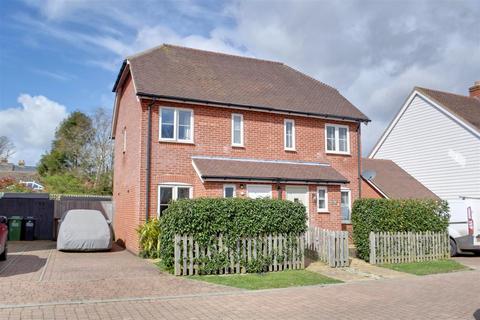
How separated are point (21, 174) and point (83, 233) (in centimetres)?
5288

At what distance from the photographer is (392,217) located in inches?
591

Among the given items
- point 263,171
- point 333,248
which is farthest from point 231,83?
point 333,248

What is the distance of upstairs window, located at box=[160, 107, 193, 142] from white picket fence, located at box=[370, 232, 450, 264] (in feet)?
25.5

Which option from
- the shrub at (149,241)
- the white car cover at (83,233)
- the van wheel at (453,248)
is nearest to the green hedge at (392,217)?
the van wheel at (453,248)

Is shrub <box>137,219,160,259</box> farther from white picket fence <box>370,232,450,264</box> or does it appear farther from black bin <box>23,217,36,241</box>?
black bin <box>23,217,36,241</box>

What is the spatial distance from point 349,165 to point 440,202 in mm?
5477

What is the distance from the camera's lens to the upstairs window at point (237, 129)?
61.8 ft

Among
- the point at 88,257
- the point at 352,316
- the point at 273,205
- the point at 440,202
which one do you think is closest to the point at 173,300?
the point at 352,316

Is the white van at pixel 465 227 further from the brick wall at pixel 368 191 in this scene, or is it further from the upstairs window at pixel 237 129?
the upstairs window at pixel 237 129

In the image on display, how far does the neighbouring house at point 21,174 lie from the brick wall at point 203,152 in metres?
29.0

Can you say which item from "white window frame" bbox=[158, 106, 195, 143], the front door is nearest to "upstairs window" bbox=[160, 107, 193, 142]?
"white window frame" bbox=[158, 106, 195, 143]

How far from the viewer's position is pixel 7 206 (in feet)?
74.0

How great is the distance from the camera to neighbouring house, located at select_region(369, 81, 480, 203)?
77.0 feet

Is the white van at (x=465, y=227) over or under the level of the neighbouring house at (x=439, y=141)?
under
